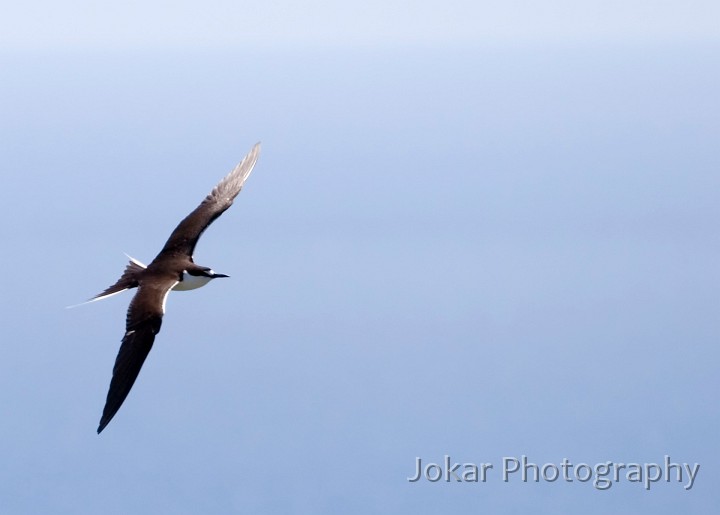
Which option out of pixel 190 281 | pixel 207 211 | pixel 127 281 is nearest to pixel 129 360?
pixel 127 281

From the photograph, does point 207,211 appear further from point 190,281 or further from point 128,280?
point 128,280

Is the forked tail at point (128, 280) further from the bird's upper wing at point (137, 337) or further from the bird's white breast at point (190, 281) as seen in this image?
the bird's white breast at point (190, 281)

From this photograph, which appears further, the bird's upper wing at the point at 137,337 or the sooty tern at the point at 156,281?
the sooty tern at the point at 156,281

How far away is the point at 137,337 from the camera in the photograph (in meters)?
17.0

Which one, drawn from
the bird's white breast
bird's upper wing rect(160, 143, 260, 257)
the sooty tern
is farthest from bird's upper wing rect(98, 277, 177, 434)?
bird's upper wing rect(160, 143, 260, 257)

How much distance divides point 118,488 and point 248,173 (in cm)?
11156

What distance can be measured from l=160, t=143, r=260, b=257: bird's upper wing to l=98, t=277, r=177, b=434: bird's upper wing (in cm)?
120

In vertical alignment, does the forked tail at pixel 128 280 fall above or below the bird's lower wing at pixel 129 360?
above

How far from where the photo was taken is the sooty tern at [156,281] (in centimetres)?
1648

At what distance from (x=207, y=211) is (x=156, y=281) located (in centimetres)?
222

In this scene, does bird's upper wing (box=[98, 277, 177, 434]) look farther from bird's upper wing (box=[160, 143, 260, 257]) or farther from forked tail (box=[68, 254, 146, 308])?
bird's upper wing (box=[160, 143, 260, 257])

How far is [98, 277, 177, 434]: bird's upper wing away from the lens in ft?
53.0

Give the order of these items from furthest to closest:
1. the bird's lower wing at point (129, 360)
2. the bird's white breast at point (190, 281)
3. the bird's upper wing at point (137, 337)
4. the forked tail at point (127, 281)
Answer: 1. the bird's white breast at point (190, 281)
2. the forked tail at point (127, 281)
3. the bird's upper wing at point (137, 337)
4. the bird's lower wing at point (129, 360)

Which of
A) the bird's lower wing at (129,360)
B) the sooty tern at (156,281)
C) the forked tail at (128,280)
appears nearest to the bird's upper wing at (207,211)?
the sooty tern at (156,281)
